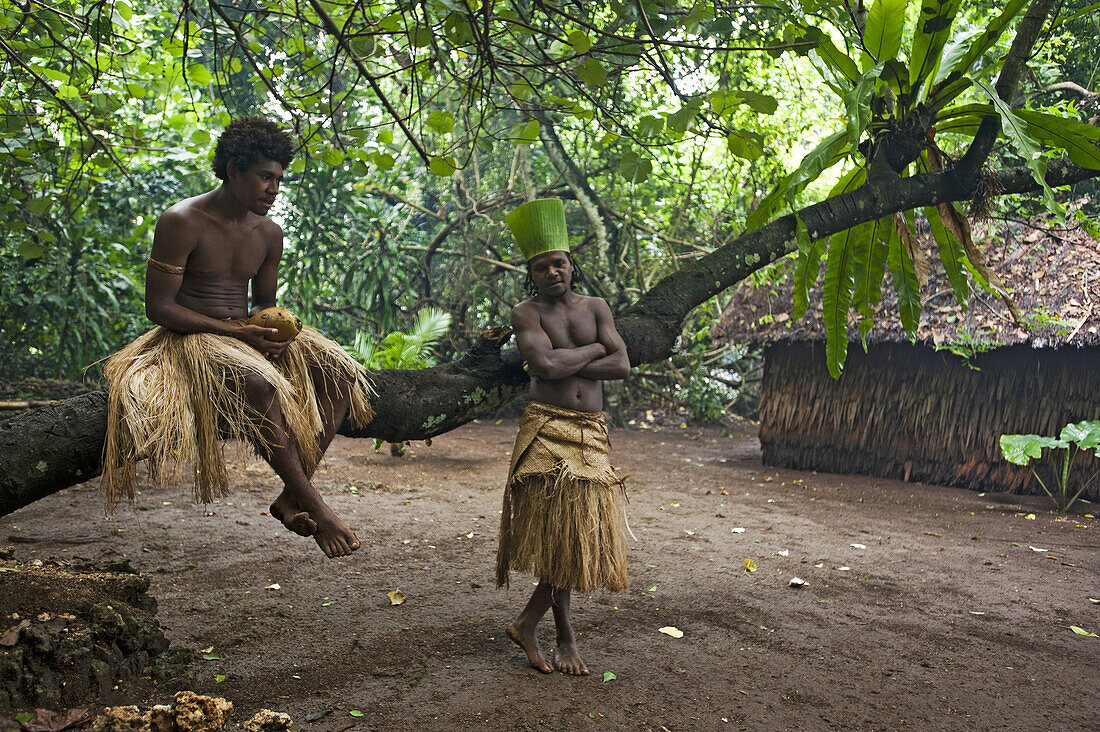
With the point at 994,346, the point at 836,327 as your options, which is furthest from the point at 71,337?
the point at 994,346

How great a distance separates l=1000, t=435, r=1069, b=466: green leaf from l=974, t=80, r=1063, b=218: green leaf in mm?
4181

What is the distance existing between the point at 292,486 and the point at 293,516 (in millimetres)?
97

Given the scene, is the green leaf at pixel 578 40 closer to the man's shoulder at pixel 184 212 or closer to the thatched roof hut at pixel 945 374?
the man's shoulder at pixel 184 212

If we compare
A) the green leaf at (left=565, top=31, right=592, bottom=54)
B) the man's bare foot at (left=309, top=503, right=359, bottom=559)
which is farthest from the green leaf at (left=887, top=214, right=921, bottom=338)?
the man's bare foot at (left=309, top=503, right=359, bottom=559)

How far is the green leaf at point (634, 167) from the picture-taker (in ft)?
10.3

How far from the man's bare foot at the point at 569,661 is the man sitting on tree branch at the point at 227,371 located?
1.03 m

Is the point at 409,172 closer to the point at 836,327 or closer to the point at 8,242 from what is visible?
the point at 8,242

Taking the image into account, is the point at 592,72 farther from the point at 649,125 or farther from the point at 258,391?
the point at 258,391

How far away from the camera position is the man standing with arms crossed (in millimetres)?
2789

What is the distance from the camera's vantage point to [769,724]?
2.56 meters

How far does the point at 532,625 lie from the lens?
9.75 ft

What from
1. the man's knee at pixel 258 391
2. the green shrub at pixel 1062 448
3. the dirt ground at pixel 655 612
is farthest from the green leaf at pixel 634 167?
the green shrub at pixel 1062 448

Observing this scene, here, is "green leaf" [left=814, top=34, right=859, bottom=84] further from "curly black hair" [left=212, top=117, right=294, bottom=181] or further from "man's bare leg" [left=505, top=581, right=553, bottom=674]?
"man's bare leg" [left=505, top=581, right=553, bottom=674]

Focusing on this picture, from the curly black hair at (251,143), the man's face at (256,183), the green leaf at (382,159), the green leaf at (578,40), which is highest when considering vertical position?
the green leaf at (578,40)
